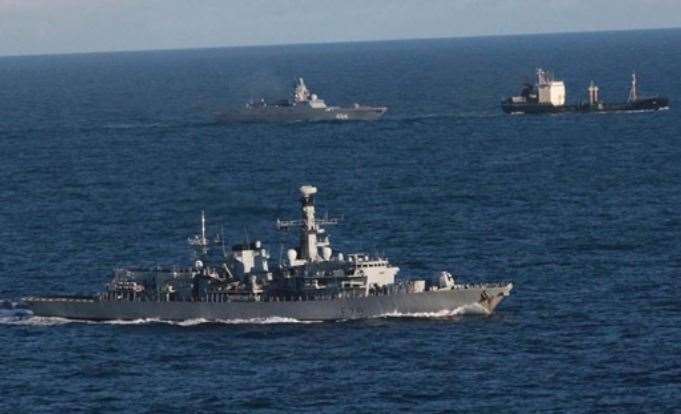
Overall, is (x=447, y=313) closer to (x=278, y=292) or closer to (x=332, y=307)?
(x=332, y=307)

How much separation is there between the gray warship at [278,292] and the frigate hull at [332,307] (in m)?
0.06

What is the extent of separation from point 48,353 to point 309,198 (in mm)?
19964

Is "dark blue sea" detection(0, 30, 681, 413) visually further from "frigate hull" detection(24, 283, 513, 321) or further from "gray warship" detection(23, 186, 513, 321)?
"gray warship" detection(23, 186, 513, 321)

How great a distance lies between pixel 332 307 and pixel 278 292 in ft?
12.6

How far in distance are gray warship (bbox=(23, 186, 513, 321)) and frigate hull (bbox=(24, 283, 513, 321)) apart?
59mm

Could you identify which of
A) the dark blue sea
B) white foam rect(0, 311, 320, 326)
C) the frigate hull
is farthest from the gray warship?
the dark blue sea

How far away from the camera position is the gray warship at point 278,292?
4321 inches

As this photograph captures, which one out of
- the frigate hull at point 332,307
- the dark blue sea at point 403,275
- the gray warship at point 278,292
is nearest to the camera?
the dark blue sea at point 403,275

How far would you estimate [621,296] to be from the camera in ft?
380

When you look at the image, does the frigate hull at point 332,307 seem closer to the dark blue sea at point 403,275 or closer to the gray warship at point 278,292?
the gray warship at point 278,292

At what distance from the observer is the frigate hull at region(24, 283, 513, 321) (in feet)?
359

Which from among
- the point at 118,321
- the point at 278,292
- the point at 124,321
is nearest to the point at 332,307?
the point at 278,292

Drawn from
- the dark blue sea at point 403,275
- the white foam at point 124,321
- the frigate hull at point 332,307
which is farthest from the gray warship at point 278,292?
the dark blue sea at point 403,275

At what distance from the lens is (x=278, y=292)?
112 meters
